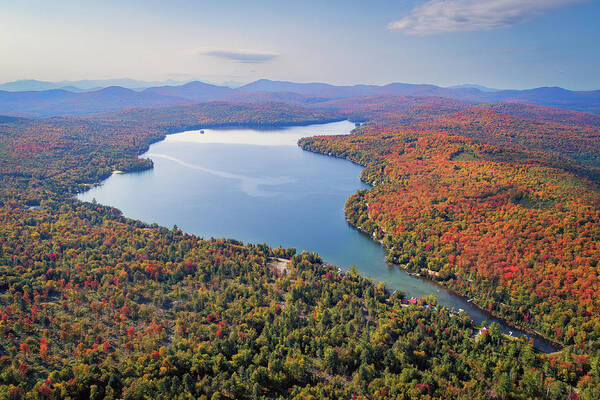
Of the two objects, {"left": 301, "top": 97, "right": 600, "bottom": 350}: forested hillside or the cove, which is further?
the cove

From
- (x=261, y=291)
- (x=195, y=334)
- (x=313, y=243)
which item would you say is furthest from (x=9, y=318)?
(x=313, y=243)

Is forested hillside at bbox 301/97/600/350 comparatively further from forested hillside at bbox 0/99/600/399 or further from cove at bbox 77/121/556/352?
cove at bbox 77/121/556/352

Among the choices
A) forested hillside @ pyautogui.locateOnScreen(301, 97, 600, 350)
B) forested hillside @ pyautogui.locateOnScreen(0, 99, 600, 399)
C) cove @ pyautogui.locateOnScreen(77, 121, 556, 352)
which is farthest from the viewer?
cove @ pyautogui.locateOnScreen(77, 121, 556, 352)

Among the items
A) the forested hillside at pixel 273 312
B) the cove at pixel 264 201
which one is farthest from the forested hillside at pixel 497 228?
the cove at pixel 264 201

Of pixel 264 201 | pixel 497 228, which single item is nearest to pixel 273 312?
pixel 497 228

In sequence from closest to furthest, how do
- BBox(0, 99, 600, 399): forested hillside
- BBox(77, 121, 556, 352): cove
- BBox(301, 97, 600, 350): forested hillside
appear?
1. BBox(0, 99, 600, 399): forested hillside
2. BBox(301, 97, 600, 350): forested hillside
3. BBox(77, 121, 556, 352): cove

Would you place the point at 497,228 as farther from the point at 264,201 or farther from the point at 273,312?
the point at 264,201

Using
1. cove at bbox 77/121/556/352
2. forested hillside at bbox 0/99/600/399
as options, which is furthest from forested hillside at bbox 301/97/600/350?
cove at bbox 77/121/556/352
